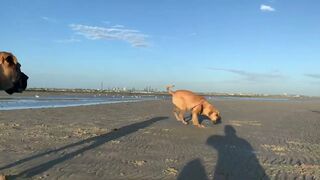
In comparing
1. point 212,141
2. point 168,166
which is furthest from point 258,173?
point 212,141

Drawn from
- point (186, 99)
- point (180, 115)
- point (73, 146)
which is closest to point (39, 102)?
point (180, 115)

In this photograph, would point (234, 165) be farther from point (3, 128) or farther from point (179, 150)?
point (3, 128)

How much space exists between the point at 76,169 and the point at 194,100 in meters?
9.95

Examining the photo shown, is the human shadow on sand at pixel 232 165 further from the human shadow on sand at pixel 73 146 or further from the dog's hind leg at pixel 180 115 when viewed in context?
the dog's hind leg at pixel 180 115

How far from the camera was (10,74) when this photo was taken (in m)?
5.50

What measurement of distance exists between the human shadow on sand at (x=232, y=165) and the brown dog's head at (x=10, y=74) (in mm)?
3806

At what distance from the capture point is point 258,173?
8836 millimetres

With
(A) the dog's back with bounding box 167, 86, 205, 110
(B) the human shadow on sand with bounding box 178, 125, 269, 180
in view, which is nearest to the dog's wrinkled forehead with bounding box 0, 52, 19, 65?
(B) the human shadow on sand with bounding box 178, 125, 269, 180

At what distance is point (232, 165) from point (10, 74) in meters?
5.67

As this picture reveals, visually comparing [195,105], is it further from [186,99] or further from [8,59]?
[8,59]

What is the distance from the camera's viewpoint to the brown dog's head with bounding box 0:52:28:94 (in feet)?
17.9

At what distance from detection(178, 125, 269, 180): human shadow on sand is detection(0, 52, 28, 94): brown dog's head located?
12.5 ft

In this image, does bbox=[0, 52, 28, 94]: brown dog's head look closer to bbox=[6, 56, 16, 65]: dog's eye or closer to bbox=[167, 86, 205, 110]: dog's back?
bbox=[6, 56, 16, 65]: dog's eye

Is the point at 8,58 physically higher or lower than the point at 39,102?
higher
